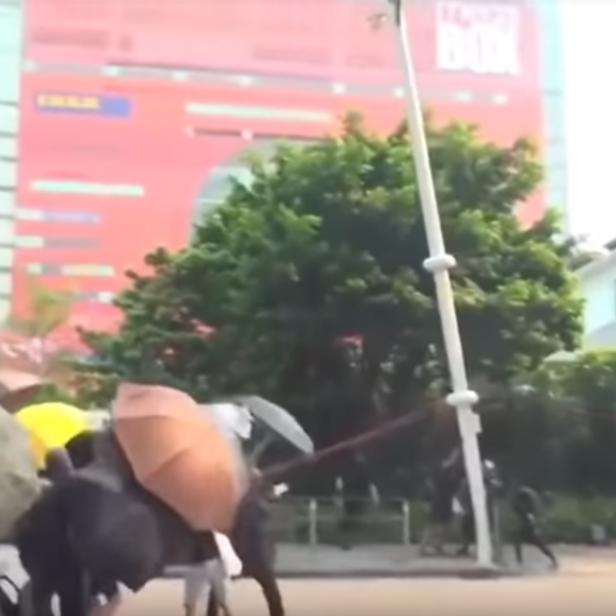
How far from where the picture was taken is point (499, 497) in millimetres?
2125

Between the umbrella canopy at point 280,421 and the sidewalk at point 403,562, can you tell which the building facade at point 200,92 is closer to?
the umbrella canopy at point 280,421

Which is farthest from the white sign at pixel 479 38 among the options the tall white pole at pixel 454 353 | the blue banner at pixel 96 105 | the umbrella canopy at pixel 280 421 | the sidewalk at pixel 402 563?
the sidewalk at pixel 402 563

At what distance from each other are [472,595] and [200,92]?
3.88ft

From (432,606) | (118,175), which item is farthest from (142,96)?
(432,606)

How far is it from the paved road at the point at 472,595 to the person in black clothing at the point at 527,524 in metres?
0.05

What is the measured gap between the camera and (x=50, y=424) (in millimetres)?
1688

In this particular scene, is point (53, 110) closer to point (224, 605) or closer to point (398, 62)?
point (398, 62)

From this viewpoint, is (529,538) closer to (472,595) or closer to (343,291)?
(472,595)

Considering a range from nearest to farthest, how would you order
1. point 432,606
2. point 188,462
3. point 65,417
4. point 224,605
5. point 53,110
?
1. point 188,462
2. point 65,417
3. point 224,605
4. point 432,606
5. point 53,110

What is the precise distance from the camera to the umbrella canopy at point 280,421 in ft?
6.36

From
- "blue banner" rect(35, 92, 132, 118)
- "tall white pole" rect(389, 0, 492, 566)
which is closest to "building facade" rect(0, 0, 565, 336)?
"blue banner" rect(35, 92, 132, 118)

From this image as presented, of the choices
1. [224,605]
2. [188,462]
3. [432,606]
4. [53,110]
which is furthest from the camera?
[53,110]

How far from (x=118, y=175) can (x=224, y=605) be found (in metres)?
0.92

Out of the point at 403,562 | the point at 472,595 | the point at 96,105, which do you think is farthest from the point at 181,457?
the point at 96,105
